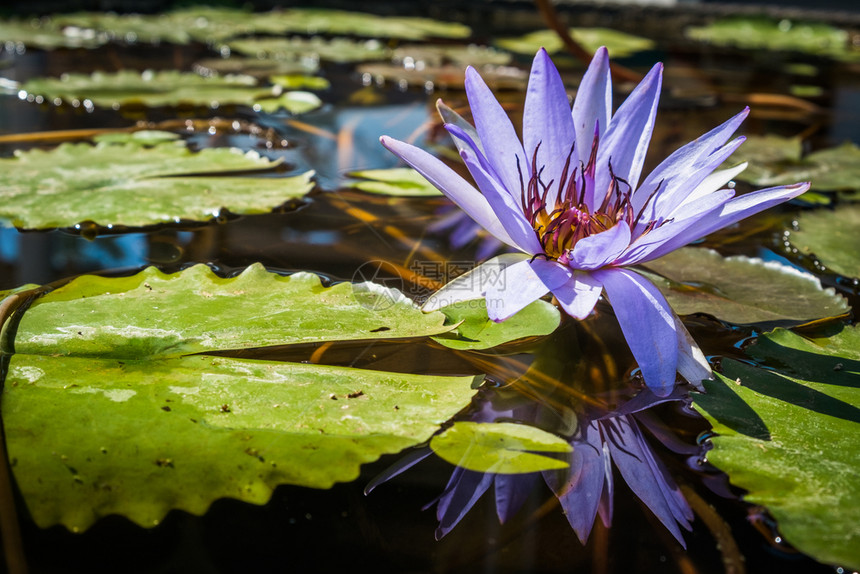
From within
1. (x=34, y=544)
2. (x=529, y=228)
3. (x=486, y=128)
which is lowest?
(x=34, y=544)

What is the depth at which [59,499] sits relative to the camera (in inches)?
25.1

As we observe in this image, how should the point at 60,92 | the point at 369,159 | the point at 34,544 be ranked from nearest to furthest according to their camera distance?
the point at 34,544, the point at 369,159, the point at 60,92

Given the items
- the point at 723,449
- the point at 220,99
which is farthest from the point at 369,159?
the point at 723,449

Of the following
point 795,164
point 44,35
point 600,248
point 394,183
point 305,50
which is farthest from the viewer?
point 305,50

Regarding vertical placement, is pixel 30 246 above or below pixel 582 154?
below

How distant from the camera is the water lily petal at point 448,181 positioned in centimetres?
84

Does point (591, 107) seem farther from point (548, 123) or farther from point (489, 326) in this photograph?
point (489, 326)

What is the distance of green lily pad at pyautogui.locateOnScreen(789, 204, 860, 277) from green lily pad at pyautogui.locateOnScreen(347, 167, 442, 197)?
76 cm

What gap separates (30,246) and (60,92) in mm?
1020

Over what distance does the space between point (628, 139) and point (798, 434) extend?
1.52ft

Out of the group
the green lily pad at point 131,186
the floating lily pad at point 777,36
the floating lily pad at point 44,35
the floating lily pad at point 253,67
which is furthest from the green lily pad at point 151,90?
the floating lily pad at point 777,36

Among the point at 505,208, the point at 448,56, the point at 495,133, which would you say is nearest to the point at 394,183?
the point at 495,133

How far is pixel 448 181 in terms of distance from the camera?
853 mm

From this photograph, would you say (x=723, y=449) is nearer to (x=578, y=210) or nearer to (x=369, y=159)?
(x=578, y=210)
